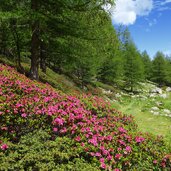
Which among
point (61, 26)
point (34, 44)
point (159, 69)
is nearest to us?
point (61, 26)

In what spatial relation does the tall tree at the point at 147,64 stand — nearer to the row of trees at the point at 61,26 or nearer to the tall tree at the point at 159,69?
the tall tree at the point at 159,69

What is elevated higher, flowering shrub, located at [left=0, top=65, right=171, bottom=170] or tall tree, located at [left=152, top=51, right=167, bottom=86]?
tall tree, located at [left=152, top=51, right=167, bottom=86]

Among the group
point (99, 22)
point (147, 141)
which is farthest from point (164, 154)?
point (99, 22)

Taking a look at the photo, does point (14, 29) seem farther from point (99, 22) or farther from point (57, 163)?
point (57, 163)

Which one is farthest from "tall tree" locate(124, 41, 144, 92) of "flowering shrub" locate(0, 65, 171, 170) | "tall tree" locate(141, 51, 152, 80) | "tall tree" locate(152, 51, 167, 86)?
"flowering shrub" locate(0, 65, 171, 170)

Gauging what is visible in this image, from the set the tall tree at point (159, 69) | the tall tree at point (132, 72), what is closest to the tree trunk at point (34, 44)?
the tall tree at point (132, 72)

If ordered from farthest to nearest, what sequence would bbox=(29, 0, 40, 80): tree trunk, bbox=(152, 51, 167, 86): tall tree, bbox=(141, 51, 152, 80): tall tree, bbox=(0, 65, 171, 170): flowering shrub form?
1. bbox=(141, 51, 152, 80): tall tree
2. bbox=(152, 51, 167, 86): tall tree
3. bbox=(29, 0, 40, 80): tree trunk
4. bbox=(0, 65, 171, 170): flowering shrub

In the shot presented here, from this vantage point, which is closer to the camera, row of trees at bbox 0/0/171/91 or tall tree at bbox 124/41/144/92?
row of trees at bbox 0/0/171/91

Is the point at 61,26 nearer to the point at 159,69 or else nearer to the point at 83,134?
the point at 83,134

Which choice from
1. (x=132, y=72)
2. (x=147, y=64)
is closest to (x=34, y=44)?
(x=132, y=72)

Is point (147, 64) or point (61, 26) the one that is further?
point (147, 64)

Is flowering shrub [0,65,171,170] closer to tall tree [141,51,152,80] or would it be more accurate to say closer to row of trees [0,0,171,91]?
row of trees [0,0,171,91]

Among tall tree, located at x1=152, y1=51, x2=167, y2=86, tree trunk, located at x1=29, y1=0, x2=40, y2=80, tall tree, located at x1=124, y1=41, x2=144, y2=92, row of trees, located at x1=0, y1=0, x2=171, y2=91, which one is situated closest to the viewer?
row of trees, located at x1=0, y1=0, x2=171, y2=91

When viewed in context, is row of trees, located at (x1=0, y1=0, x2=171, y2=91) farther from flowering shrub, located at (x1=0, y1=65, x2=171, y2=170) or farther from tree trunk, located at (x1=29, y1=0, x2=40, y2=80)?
flowering shrub, located at (x1=0, y1=65, x2=171, y2=170)
